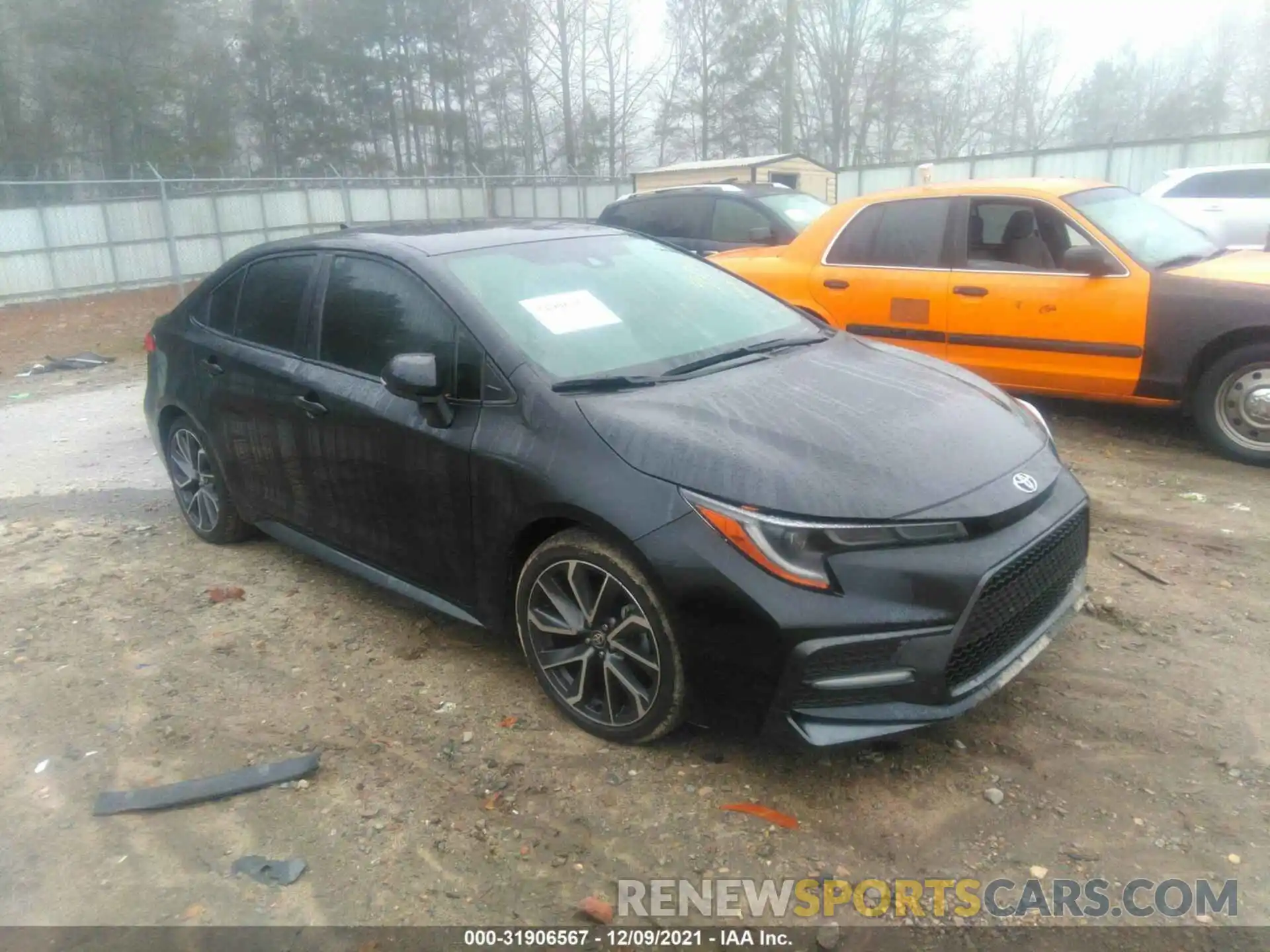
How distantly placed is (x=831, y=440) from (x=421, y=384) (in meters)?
1.37

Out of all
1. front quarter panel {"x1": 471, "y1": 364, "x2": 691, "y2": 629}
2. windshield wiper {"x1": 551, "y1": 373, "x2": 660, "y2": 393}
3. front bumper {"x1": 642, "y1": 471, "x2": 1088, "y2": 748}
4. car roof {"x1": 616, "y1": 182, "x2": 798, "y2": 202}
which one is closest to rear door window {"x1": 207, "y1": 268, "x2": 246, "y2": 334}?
front quarter panel {"x1": 471, "y1": 364, "x2": 691, "y2": 629}

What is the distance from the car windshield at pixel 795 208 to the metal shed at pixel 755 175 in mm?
5947

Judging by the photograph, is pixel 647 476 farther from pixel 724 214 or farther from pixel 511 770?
pixel 724 214

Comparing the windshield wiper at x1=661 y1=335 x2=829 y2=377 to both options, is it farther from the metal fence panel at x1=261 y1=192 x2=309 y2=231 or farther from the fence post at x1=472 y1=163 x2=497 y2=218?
the fence post at x1=472 y1=163 x2=497 y2=218

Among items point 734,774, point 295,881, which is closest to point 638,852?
point 734,774

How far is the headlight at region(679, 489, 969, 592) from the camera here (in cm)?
264

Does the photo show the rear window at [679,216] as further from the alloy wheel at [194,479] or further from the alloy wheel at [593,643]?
the alloy wheel at [593,643]

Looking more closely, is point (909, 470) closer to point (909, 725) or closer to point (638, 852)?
point (909, 725)

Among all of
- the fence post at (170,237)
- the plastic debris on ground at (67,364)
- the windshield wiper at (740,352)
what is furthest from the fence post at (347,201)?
the windshield wiper at (740,352)

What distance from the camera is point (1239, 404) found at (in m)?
5.35

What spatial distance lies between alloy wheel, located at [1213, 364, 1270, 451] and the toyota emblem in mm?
3146

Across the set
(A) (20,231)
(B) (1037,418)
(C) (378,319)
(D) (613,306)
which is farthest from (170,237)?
(B) (1037,418)

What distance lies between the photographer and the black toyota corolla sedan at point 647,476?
2654 millimetres

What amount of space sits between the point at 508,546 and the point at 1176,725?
223 cm
